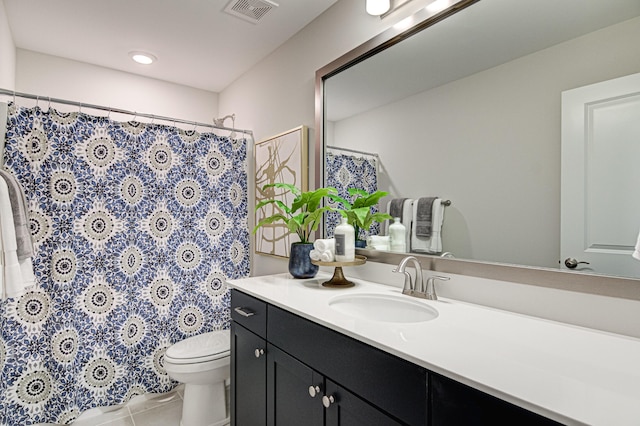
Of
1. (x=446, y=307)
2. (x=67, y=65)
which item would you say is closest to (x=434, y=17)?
(x=446, y=307)

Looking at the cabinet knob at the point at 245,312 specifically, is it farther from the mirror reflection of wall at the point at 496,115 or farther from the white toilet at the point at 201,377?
the mirror reflection of wall at the point at 496,115

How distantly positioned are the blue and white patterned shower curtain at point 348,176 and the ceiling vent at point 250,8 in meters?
0.91

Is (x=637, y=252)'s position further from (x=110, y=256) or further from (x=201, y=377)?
(x=110, y=256)

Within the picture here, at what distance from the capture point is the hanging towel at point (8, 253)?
4.35 feet

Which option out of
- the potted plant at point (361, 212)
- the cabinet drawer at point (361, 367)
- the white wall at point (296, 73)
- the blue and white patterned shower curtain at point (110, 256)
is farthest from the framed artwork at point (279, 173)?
the cabinet drawer at point (361, 367)

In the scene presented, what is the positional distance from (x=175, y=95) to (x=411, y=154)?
97.7 inches

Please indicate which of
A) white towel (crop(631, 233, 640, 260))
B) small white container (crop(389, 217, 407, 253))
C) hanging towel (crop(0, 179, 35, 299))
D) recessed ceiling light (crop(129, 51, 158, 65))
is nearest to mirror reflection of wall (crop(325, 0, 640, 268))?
white towel (crop(631, 233, 640, 260))

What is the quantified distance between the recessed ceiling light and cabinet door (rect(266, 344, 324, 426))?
2.34 m

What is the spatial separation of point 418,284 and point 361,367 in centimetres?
50

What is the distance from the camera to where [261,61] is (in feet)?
8.16

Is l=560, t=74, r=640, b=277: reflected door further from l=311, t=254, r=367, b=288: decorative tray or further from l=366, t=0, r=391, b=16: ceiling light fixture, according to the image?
l=366, t=0, r=391, b=16: ceiling light fixture

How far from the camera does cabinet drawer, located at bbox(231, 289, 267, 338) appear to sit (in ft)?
4.38

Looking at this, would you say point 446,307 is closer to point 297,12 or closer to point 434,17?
point 434,17

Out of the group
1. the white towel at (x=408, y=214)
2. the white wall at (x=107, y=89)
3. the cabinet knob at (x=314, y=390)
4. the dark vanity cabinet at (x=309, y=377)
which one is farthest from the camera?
the white wall at (x=107, y=89)
